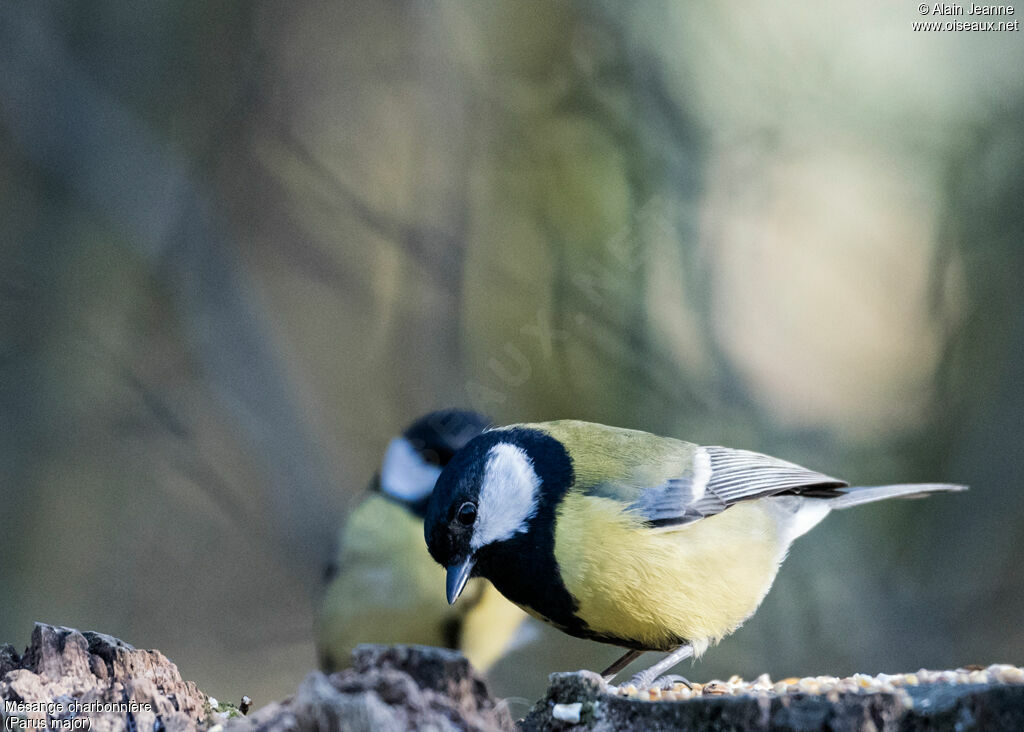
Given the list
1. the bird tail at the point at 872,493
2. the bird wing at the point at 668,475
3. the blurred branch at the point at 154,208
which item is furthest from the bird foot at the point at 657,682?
the blurred branch at the point at 154,208

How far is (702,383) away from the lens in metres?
3.41

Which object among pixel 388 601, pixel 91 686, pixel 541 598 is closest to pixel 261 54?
pixel 388 601

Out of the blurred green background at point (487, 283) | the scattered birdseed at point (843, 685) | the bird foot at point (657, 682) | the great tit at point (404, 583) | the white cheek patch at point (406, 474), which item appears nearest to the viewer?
the scattered birdseed at point (843, 685)

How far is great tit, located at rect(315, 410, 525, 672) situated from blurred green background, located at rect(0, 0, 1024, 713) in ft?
2.50

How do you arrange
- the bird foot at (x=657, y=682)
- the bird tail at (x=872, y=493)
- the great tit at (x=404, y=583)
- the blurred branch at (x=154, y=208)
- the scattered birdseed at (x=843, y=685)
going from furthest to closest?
the blurred branch at (x=154, y=208), the great tit at (x=404, y=583), the bird tail at (x=872, y=493), the bird foot at (x=657, y=682), the scattered birdseed at (x=843, y=685)

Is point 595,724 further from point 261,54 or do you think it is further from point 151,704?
point 261,54

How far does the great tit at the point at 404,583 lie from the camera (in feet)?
8.17

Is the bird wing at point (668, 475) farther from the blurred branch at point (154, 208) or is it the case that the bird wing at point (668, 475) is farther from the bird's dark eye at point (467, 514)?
the blurred branch at point (154, 208)

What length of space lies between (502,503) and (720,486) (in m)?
0.43

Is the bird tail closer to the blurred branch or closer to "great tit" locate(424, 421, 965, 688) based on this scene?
"great tit" locate(424, 421, 965, 688)

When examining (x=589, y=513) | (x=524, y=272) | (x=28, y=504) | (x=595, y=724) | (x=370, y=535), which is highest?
(x=524, y=272)

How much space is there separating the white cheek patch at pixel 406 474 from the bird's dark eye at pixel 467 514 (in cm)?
92

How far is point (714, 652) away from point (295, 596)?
172cm

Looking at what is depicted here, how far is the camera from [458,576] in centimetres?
171
